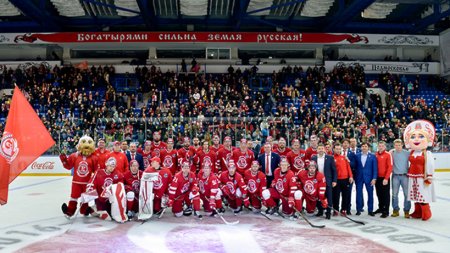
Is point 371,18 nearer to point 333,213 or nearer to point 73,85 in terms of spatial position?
point 73,85

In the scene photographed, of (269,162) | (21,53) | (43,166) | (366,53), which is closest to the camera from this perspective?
(269,162)

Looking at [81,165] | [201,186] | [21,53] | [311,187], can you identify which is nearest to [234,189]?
[201,186]

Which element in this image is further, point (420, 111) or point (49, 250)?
point (420, 111)

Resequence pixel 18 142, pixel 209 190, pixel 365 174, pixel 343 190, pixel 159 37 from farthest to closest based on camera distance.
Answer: pixel 159 37 → pixel 209 190 → pixel 365 174 → pixel 343 190 → pixel 18 142

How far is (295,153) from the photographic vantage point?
9.31 m

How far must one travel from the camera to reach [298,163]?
9.14 metres

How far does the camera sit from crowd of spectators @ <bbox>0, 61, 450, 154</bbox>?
51.1 feet

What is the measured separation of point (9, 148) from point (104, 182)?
182cm

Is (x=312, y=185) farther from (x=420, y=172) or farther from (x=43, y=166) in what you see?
(x=43, y=166)

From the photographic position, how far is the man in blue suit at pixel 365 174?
8359 millimetres

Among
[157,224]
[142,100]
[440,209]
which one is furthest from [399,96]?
[157,224]

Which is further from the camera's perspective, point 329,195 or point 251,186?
point 251,186

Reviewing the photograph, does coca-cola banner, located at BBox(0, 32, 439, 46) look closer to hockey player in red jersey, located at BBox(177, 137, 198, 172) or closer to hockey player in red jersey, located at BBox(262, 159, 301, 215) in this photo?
hockey player in red jersey, located at BBox(177, 137, 198, 172)

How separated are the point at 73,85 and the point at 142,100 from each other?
424 centimetres
